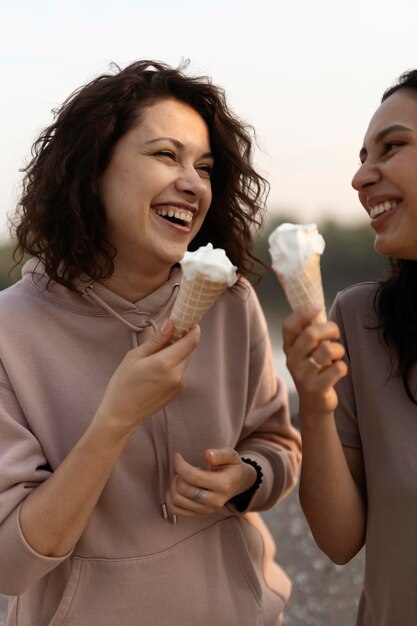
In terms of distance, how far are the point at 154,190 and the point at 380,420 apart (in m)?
0.84

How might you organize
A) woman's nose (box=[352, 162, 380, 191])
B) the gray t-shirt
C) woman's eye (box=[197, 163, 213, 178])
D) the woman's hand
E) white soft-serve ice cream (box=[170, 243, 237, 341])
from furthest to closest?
woman's eye (box=[197, 163, 213, 178]), woman's nose (box=[352, 162, 380, 191]), the gray t-shirt, white soft-serve ice cream (box=[170, 243, 237, 341]), the woman's hand

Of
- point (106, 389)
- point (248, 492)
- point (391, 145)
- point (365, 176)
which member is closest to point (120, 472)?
point (106, 389)

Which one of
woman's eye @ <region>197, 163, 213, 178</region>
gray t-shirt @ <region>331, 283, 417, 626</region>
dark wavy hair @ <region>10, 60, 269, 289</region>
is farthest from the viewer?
woman's eye @ <region>197, 163, 213, 178</region>

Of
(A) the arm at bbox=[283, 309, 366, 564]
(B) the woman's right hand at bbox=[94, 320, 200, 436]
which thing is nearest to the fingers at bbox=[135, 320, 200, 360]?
(B) the woman's right hand at bbox=[94, 320, 200, 436]

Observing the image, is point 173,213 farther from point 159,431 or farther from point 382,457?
point 382,457

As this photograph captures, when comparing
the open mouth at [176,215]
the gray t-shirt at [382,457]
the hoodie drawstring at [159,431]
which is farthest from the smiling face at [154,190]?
the gray t-shirt at [382,457]

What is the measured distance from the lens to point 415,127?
6.59ft

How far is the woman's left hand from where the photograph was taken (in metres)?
2.00

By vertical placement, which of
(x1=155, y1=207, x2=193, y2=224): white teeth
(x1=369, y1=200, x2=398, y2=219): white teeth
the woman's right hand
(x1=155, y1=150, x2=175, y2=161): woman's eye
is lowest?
the woman's right hand

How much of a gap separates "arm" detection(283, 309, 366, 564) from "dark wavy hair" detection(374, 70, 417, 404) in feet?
0.71

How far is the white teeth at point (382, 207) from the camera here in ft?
6.61

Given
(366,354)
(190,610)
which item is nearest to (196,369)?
(366,354)

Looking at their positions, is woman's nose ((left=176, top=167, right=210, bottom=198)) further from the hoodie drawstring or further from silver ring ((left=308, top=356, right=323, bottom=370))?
silver ring ((left=308, top=356, right=323, bottom=370))

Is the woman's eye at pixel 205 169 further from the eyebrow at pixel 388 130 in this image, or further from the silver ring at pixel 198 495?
the silver ring at pixel 198 495
